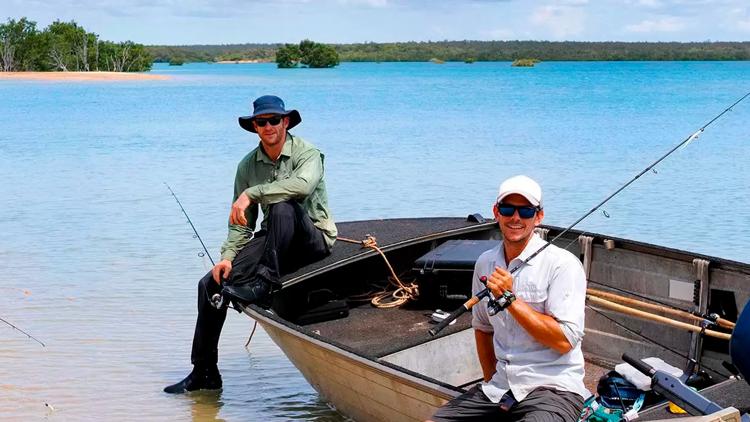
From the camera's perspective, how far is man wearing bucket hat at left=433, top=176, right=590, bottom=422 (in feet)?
12.2

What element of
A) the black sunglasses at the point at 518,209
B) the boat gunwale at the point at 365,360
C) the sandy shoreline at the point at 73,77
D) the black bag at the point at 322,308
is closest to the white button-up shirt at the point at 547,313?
the black sunglasses at the point at 518,209

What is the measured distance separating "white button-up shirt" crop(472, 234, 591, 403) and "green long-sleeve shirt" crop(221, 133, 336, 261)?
2.35 m

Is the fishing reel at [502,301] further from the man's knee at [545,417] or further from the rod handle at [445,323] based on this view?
the man's knee at [545,417]

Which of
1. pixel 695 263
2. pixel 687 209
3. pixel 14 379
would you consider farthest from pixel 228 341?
pixel 687 209

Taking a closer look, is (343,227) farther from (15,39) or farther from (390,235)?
(15,39)

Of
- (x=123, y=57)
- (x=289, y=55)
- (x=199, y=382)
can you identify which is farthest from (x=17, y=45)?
(x=199, y=382)

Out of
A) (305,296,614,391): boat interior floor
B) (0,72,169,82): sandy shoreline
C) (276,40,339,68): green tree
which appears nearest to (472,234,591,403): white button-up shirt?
Result: (305,296,614,391): boat interior floor

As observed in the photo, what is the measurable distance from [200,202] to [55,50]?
70903mm

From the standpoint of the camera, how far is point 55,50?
81250mm

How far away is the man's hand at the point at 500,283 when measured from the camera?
12.0ft

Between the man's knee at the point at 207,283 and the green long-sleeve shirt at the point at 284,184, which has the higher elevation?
the green long-sleeve shirt at the point at 284,184

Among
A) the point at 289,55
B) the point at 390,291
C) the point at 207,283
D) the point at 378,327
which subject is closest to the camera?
the point at 207,283

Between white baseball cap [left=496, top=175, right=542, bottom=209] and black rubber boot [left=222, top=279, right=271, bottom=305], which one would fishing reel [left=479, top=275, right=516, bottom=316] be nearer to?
white baseball cap [left=496, top=175, right=542, bottom=209]

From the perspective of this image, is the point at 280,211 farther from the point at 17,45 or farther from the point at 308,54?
the point at 308,54
